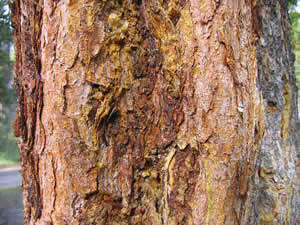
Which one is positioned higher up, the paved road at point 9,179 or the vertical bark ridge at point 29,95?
the vertical bark ridge at point 29,95

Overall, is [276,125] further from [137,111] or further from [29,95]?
[29,95]

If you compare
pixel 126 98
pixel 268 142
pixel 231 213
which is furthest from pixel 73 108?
pixel 268 142

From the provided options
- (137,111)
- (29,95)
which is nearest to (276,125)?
(137,111)

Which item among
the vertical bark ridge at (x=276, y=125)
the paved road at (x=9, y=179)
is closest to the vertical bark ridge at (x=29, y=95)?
the vertical bark ridge at (x=276, y=125)

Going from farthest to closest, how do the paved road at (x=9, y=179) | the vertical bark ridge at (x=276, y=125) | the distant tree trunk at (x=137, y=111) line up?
the paved road at (x=9, y=179) → the vertical bark ridge at (x=276, y=125) → the distant tree trunk at (x=137, y=111)

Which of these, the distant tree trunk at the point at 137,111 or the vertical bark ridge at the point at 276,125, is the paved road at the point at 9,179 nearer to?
the distant tree trunk at the point at 137,111

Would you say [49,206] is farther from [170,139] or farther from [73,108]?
[170,139]
